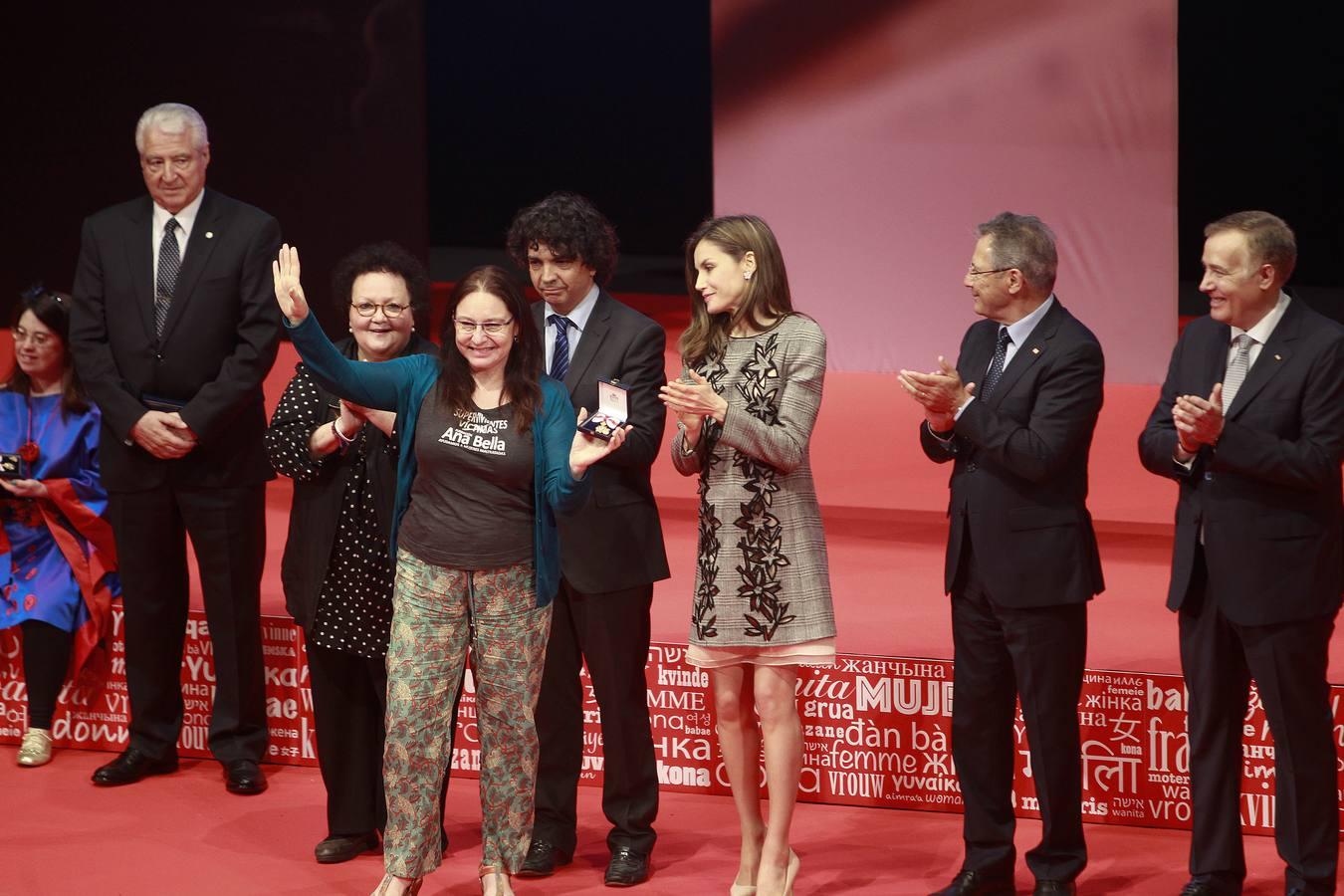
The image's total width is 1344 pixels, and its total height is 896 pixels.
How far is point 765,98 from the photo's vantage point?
29.4 feet

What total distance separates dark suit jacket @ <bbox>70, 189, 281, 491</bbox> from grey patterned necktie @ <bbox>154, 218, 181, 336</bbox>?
21 mm

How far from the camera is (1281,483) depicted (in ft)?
11.4

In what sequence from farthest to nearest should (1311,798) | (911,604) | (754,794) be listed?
(911,604), (754,794), (1311,798)

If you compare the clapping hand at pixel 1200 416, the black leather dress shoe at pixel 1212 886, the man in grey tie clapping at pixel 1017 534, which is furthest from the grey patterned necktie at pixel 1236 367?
the black leather dress shoe at pixel 1212 886

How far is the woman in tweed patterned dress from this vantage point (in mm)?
3607

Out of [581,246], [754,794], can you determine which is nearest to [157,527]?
[581,246]

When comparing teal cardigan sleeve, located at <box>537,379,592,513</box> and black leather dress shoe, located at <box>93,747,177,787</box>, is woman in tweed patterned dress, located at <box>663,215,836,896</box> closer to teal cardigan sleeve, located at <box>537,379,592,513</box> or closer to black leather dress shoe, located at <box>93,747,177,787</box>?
teal cardigan sleeve, located at <box>537,379,592,513</box>

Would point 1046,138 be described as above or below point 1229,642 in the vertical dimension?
above

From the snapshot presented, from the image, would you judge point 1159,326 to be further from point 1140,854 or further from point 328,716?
point 328,716

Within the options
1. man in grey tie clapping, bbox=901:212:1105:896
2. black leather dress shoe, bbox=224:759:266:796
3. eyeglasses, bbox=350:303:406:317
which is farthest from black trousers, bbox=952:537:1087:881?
black leather dress shoe, bbox=224:759:266:796

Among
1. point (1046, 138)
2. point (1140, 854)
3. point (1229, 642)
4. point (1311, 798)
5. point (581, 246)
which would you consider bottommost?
point (1140, 854)

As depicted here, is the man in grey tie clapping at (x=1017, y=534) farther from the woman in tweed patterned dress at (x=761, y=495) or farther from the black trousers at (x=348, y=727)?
the black trousers at (x=348, y=727)

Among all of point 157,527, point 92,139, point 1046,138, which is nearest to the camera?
point 157,527

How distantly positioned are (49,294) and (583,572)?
2112 millimetres
